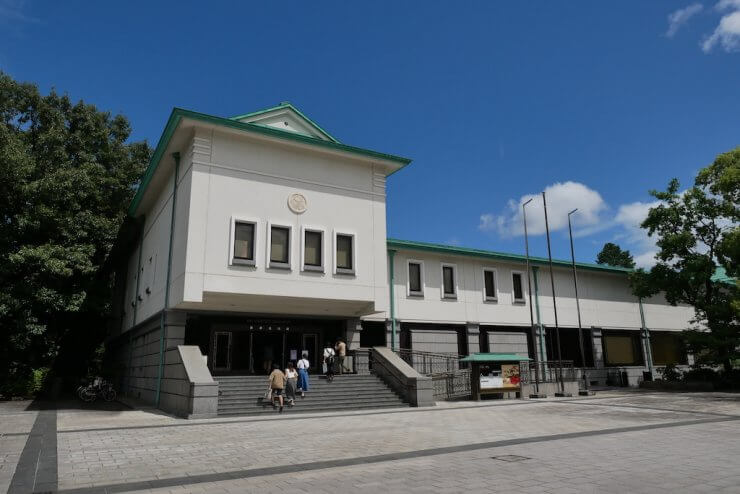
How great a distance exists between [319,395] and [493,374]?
27.1 ft

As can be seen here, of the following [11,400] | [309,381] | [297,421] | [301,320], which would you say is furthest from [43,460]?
[11,400]

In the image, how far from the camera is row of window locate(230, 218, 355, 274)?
802 inches

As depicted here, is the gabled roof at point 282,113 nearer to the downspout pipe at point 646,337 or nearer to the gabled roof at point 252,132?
the gabled roof at point 252,132

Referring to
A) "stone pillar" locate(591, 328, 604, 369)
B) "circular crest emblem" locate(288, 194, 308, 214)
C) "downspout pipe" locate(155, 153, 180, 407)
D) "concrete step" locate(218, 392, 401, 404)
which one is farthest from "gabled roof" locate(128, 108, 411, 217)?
"stone pillar" locate(591, 328, 604, 369)

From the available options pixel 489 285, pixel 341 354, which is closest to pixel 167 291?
pixel 341 354

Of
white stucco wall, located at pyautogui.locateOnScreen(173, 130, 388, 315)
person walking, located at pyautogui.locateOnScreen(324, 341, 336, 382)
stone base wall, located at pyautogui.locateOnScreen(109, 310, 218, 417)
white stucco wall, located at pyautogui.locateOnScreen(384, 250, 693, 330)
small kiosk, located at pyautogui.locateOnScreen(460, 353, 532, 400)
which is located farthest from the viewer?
white stucco wall, located at pyautogui.locateOnScreen(384, 250, 693, 330)

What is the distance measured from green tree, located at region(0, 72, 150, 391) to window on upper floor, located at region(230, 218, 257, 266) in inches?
433

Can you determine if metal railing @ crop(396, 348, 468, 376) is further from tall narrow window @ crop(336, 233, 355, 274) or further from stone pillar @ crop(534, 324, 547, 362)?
tall narrow window @ crop(336, 233, 355, 274)

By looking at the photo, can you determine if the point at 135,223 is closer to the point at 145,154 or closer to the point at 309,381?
the point at 145,154

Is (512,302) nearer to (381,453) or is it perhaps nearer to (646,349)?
(646,349)

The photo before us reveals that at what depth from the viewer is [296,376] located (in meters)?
18.9

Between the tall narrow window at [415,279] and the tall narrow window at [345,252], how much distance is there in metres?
7.09

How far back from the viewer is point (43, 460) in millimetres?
9578

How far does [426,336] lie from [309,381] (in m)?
9.46
